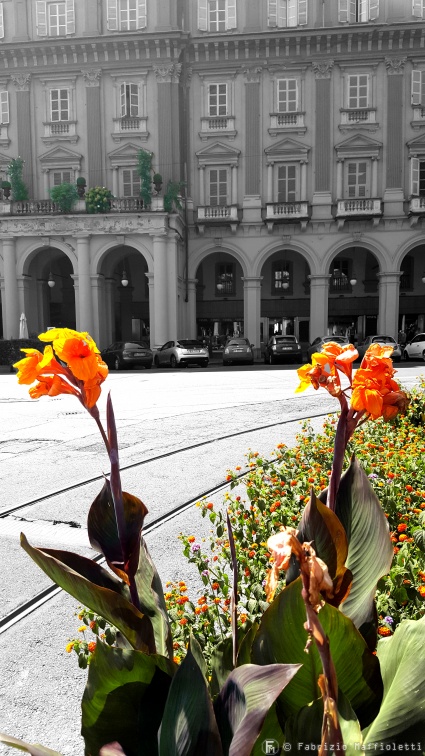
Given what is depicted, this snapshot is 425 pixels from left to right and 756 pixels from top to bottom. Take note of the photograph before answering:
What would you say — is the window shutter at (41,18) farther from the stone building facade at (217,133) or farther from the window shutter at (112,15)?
the window shutter at (112,15)

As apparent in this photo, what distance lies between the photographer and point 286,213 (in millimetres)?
30891

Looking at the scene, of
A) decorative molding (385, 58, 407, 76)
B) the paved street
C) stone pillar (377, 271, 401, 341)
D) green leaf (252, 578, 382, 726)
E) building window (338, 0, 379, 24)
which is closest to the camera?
green leaf (252, 578, 382, 726)

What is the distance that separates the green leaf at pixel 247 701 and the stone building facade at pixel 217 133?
28358 millimetres

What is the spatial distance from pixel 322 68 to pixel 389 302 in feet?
44.4

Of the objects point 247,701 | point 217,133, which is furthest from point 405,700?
point 217,133

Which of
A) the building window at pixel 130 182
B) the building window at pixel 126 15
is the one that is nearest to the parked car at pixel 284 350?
the building window at pixel 130 182

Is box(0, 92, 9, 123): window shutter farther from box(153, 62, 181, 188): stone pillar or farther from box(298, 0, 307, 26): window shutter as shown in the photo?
box(298, 0, 307, 26): window shutter

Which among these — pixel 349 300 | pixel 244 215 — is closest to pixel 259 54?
pixel 244 215

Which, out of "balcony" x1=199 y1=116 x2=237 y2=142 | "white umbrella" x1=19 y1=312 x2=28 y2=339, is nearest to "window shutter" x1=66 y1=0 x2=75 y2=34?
"balcony" x1=199 y1=116 x2=237 y2=142

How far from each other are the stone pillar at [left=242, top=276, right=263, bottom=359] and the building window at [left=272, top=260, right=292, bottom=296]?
3.73 m

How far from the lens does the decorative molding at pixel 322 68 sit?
3006cm

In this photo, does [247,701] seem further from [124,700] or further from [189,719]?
[124,700]

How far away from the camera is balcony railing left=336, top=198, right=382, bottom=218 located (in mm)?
30219

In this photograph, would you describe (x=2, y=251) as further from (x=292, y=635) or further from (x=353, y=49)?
(x=292, y=635)
